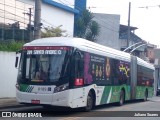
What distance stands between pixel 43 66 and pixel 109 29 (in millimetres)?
49855

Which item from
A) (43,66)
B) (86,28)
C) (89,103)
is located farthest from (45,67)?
(86,28)

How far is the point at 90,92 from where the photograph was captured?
61.0 feet

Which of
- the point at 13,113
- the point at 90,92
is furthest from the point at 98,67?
the point at 13,113

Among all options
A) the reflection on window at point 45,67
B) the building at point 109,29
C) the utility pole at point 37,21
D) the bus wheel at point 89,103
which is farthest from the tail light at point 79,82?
the building at point 109,29

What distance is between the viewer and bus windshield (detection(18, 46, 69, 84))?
16.4 metres

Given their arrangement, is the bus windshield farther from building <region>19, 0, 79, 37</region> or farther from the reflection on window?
building <region>19, 0, 79, 37</region>

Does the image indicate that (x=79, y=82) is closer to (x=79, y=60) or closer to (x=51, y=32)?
(x=79, y=60)

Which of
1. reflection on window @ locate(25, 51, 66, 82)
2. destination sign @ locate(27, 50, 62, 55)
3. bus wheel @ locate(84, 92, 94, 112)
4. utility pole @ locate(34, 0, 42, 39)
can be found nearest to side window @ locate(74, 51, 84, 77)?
reflection on window @ locate(25, 51, 66, 82)

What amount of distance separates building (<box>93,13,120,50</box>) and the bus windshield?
158 ft

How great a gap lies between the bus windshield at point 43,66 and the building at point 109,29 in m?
48.2

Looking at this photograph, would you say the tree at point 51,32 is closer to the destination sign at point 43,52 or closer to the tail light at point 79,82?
the destination sign at point 43,52

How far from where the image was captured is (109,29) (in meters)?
65.8

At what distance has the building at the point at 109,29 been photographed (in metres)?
65.1

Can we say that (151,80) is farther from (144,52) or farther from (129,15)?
(144,52)
